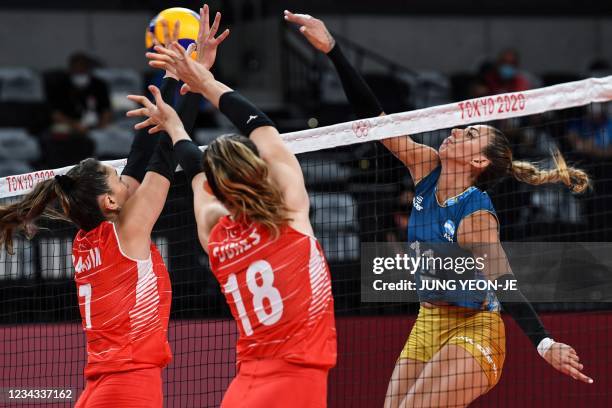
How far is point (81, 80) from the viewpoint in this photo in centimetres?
1323

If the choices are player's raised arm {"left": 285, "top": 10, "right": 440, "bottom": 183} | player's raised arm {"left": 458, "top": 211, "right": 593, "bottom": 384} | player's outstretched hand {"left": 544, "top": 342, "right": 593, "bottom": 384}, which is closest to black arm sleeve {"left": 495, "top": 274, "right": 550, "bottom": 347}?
player's raised arm {"left": 458, "top": 211, "right": 593, "bottom": 384}

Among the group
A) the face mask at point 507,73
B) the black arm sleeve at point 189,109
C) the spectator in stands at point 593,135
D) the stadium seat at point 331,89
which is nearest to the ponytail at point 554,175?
the black arm sleeve at point 189,109

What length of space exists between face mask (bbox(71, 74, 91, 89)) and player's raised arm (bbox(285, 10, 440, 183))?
7.98m

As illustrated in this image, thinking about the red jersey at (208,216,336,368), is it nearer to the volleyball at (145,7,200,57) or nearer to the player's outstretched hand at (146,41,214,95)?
the player's outstretched hand at (146,41,214,95)

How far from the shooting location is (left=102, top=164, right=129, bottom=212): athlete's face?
Answer: 481cm

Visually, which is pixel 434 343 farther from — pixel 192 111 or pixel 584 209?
pixel 584 209

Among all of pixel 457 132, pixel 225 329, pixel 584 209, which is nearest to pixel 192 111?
pixel 457 132

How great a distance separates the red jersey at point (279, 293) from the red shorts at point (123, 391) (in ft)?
2.79

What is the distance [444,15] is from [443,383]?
1241cm

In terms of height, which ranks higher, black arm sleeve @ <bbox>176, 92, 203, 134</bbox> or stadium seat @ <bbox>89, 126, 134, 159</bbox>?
stadium seat @ <bbox>89, 126, 134, 159</bbox>

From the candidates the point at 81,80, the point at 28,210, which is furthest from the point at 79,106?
the point at 28,210

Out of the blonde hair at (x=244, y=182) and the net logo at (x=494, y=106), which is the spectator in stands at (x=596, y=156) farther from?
the blonde hair at (x=244, y=182)

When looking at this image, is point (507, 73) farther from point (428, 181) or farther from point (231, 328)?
point (428, 181)

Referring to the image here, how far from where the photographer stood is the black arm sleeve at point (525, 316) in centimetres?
505
